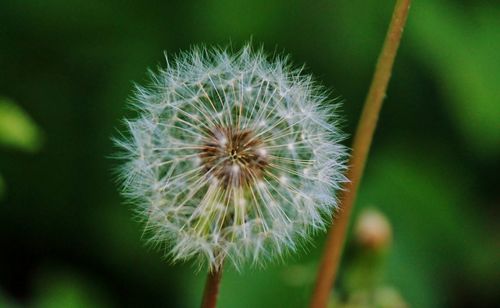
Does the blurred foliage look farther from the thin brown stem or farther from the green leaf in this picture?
the thin brown stem

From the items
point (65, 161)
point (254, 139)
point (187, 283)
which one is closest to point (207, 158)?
point (254, 139)

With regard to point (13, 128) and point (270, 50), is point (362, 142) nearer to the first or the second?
point (13, 128)

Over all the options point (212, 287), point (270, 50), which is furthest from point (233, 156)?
point (270, 50)

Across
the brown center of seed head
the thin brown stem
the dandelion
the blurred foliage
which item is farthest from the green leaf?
the thin brown stem

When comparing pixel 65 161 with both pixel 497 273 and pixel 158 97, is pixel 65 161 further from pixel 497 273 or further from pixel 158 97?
pixel 158 97

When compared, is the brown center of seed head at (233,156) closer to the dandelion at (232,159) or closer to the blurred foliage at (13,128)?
the dandelion at (232,159)

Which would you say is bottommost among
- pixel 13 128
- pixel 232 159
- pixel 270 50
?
pixel 232 159

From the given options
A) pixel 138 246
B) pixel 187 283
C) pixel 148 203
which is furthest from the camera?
pixel 138 246
